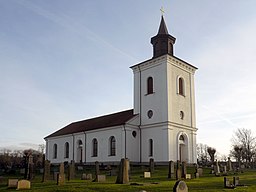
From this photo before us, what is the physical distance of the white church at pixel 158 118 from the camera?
1341 inches

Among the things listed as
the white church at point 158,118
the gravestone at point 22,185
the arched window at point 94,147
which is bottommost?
the gravestone at point 22,185

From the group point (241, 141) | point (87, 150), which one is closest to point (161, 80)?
point (87, 150)

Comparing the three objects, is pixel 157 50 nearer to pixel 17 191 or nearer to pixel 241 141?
pixel 17 191

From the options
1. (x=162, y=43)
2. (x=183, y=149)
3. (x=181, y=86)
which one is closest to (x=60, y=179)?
(x=183, y=149)

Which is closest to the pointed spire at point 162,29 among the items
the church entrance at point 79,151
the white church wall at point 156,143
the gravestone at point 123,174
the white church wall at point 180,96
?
the white church wall at point 180,96

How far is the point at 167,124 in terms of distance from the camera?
33.4 meters

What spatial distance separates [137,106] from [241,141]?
121ft

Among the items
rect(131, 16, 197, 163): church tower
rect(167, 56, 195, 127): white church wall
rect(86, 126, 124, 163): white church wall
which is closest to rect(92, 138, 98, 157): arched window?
rect(86, 126, 124, 163): white church wall

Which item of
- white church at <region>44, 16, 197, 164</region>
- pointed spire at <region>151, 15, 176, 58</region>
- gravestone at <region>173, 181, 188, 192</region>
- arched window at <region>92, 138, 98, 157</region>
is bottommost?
gravestone at <region>173, 181, 188, 192</region>

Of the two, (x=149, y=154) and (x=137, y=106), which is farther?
(x=137, y=106)

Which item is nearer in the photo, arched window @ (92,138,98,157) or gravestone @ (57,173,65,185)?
gravestone @ (57,173,65,185)

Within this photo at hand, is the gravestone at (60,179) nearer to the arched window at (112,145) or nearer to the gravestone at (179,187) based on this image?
the gravestone at (179,187)

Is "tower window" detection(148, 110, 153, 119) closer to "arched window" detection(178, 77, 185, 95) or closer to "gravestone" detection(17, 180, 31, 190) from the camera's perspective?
"arched window" detection(178, 77, 185, 95)

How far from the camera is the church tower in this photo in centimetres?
3388
